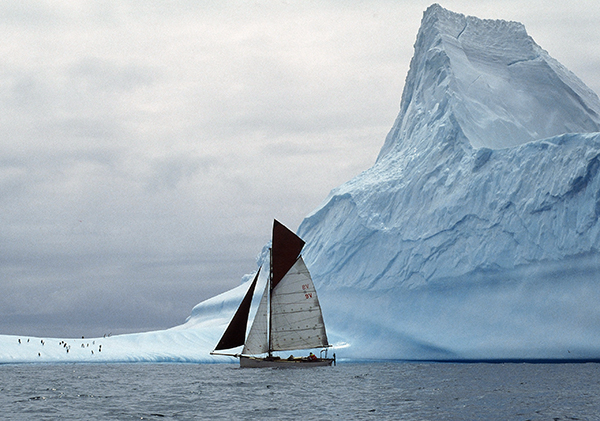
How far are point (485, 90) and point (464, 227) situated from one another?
11634 mm

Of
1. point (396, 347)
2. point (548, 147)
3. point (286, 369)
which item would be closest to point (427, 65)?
point (548, 147)

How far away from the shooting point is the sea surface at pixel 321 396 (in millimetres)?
19844

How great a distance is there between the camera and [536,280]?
39375mm

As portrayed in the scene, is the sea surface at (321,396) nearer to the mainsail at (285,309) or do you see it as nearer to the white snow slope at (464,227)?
the mainsail at (285,309)

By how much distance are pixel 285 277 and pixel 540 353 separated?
1387 cm

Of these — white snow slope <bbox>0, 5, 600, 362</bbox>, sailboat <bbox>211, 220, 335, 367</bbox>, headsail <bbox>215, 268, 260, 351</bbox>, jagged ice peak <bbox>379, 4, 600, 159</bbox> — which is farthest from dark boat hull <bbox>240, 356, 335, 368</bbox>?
jagged ice peak <bbox>379, 4, 600, 159</bbox>

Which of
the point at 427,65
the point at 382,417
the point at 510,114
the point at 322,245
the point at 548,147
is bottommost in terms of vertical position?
the point at 382,417

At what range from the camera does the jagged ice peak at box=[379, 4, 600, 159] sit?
47125 millimetres

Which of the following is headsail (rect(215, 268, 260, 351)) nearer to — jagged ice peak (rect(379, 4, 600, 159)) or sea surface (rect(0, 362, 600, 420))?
sea surface (rect(0, 362, 600, 420))

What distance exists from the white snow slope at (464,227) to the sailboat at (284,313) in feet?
19.7

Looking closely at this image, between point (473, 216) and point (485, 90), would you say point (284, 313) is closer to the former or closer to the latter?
point (473, 216)

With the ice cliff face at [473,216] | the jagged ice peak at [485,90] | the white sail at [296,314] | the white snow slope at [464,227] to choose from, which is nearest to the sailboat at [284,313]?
the white sail at [296,314]

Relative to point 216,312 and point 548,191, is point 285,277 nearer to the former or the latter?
point 548,191

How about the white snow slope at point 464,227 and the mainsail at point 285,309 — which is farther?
the white snow slope at point 464,227
